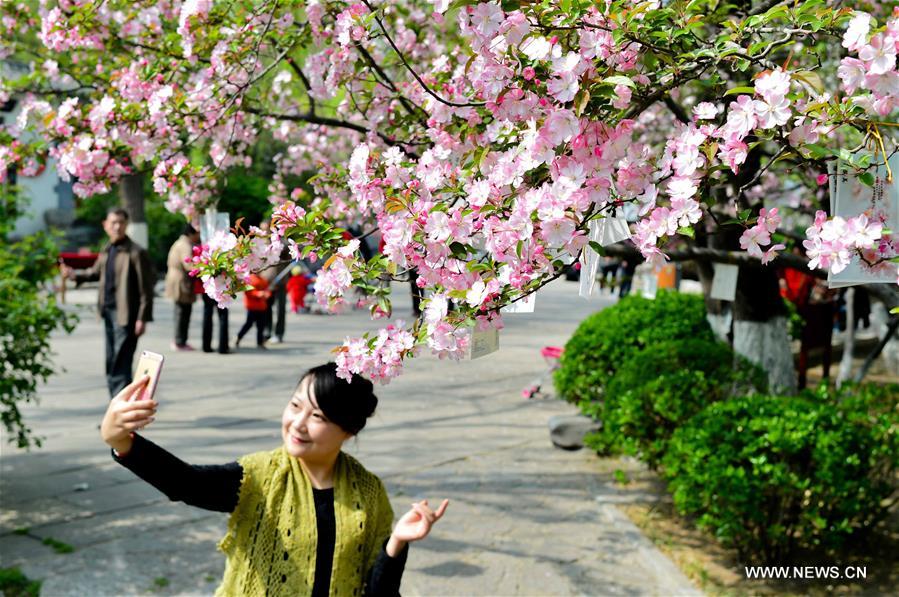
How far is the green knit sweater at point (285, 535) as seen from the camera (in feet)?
9.02

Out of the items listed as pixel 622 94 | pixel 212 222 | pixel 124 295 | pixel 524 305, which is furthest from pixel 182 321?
pixel 622 94

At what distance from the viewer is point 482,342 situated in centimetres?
254

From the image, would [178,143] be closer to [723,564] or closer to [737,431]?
[737,431]

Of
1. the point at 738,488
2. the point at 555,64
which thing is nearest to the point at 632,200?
the point at 555,64

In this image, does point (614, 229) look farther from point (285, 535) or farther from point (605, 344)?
point (605, 344)

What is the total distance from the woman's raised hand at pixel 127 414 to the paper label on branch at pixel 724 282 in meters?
4.09

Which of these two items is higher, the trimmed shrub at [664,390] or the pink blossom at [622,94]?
the pink blossom at [622,94]

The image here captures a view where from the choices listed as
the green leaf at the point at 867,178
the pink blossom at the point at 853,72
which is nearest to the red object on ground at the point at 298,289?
the green leaf at the point at 867,178

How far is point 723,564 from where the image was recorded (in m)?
5.21

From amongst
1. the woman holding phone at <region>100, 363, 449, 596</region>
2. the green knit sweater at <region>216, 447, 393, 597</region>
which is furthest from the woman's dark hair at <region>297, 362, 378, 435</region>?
the green knit sweater at <region>216, 447, 393, 597</region>

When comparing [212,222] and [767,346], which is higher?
[212,222]

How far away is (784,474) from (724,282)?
153 cm

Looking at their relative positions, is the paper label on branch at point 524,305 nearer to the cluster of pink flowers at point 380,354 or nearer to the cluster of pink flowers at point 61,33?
the cluster of pink flowers at point 380,354

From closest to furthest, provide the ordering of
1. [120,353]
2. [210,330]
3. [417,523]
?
1. [417,523]
2. [120,353]
3. [210,330]
